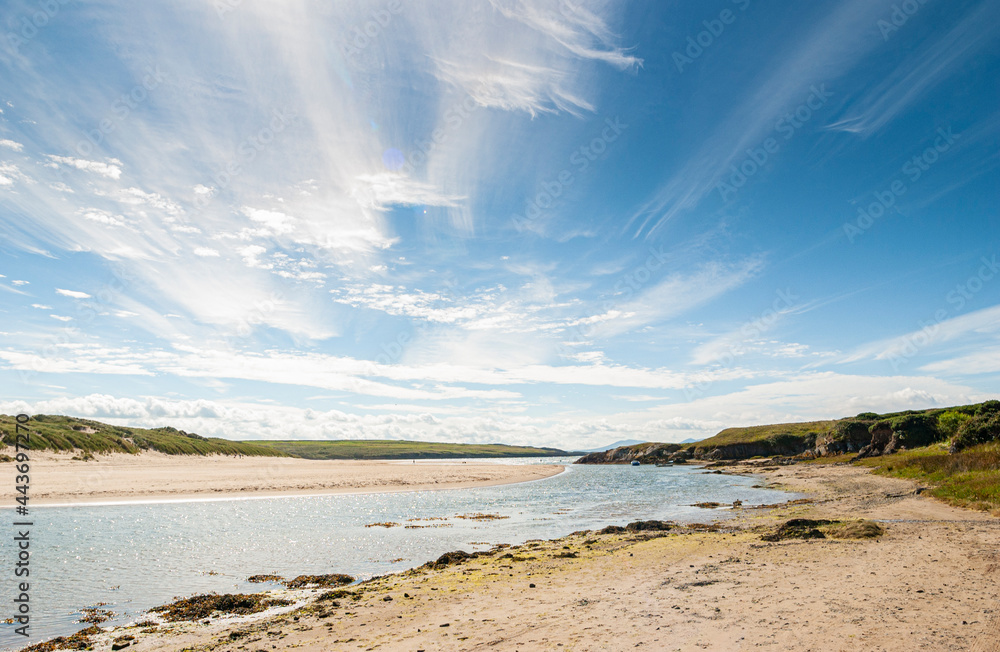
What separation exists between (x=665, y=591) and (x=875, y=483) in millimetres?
39559

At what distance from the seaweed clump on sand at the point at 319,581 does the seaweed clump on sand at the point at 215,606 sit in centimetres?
182

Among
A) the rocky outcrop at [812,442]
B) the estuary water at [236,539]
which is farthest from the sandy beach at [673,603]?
the rocky outcrop at [812,442]

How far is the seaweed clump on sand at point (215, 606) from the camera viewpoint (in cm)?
1298

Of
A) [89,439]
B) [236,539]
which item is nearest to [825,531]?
[236,539]

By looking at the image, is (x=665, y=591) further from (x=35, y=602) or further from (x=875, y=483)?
(x=875, y=483)

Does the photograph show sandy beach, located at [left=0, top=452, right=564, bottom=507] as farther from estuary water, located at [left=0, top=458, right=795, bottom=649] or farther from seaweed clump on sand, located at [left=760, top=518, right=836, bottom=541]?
seaweed clump on sand, located at [left=760, top=518, right=836, bottom=541]

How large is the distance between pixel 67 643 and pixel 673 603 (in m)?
14.6

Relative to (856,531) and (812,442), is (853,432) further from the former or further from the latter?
(856,531)

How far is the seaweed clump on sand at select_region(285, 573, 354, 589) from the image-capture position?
16.0 metres

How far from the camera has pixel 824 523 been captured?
2019 cm

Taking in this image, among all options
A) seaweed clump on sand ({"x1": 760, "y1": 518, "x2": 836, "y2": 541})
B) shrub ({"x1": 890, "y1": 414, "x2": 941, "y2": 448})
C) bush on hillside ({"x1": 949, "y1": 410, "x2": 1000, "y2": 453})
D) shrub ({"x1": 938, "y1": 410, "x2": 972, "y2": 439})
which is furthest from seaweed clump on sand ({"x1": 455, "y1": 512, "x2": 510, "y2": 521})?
shrub ({"x1": 890, "y1": 414, "x2": 941, "y2": 448})

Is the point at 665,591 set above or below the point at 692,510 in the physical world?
above

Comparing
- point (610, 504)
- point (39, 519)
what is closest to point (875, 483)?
point (610, 504)

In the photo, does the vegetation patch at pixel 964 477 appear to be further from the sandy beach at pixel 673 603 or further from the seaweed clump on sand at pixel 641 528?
the seaweed clump on sand at pixel 641 528
